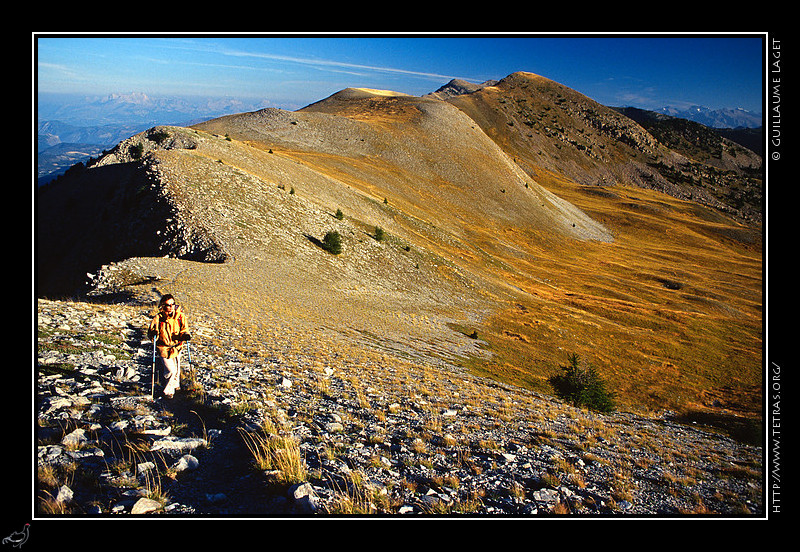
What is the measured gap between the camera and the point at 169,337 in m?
8.69

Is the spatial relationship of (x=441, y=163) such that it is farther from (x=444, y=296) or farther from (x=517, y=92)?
(x=517, y=92)

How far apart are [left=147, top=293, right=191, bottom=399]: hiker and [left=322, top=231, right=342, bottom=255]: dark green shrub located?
22.3 metres

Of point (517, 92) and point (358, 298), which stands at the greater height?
point (517, 92)

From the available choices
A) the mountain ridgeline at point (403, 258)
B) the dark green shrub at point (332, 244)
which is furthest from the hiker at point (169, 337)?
the dark green shrub at point (332, 244)

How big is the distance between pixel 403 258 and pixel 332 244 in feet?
24.9

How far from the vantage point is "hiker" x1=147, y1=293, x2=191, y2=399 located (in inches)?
337

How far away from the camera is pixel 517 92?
186 metres
